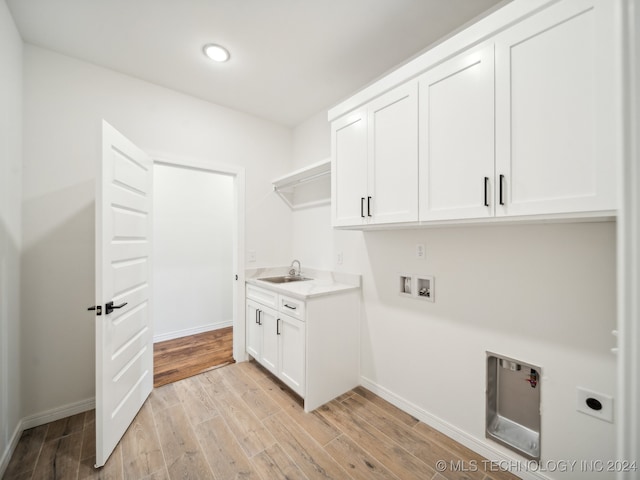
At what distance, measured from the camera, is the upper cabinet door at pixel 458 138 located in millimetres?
1305

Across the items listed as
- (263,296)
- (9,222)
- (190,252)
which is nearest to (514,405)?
(263,296)

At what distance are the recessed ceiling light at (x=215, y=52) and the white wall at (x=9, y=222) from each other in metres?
1.12

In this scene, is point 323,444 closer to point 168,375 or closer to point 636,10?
point 168,375

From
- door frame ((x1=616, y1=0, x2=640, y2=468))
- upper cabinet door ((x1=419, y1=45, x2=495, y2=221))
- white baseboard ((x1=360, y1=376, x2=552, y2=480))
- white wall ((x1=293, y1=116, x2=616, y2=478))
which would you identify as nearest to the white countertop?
white wall ((x1=293, y1=116, x2=616, y2=478))

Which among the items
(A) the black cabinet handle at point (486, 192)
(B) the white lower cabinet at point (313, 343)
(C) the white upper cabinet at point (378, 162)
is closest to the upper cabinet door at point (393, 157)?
(C) the white upper cabinet at point (378, 162)

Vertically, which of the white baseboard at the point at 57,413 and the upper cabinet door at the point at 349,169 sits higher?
the upper cabinet door at the point at 349,169

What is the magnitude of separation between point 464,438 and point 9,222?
127 inches

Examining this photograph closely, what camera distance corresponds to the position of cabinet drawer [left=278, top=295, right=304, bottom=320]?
209 centimetres

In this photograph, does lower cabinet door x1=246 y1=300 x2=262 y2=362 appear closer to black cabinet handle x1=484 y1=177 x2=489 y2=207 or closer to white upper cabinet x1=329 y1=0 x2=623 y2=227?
white upper cabinet x1=329 y1=0 x2=623 y2=227

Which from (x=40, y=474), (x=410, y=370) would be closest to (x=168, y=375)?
(x=40, y=474)

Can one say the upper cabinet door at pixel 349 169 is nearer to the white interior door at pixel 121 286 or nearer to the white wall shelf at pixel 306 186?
the white wall shelf at pixel 306 186

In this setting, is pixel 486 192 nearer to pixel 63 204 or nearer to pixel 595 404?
pixel 595 404

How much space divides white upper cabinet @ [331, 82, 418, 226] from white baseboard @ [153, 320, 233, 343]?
9.21 feet

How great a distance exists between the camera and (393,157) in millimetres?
1741
